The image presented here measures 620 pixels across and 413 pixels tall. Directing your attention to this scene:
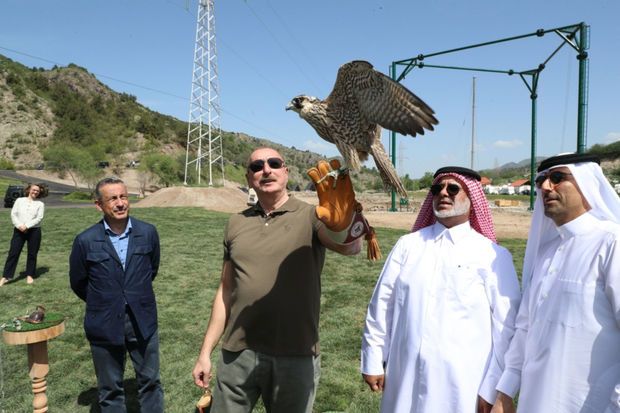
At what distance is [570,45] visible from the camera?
36.7ft

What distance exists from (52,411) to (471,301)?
3386 millimetres

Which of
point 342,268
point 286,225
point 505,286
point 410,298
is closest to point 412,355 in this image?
point 410,298

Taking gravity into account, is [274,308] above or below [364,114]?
below

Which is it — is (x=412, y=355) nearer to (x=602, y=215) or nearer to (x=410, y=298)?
(x=410, y=298)

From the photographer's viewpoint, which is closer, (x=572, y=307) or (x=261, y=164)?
(x=572, y=307)

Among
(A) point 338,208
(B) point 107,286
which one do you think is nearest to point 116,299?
(B) point 107,286

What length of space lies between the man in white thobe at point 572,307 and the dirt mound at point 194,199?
2060 centimetres

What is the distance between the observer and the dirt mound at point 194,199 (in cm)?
2245

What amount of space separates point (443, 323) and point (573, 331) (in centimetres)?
49

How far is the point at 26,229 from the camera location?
21.7 ft

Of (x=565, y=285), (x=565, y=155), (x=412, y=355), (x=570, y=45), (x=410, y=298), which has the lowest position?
(x=412, y=355)

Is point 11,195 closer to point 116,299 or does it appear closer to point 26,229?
point 26,229

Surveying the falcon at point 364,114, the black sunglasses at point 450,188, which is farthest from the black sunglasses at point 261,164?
the black sunglasses at point 450,188

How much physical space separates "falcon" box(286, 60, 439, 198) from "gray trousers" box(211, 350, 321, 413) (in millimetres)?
1117
